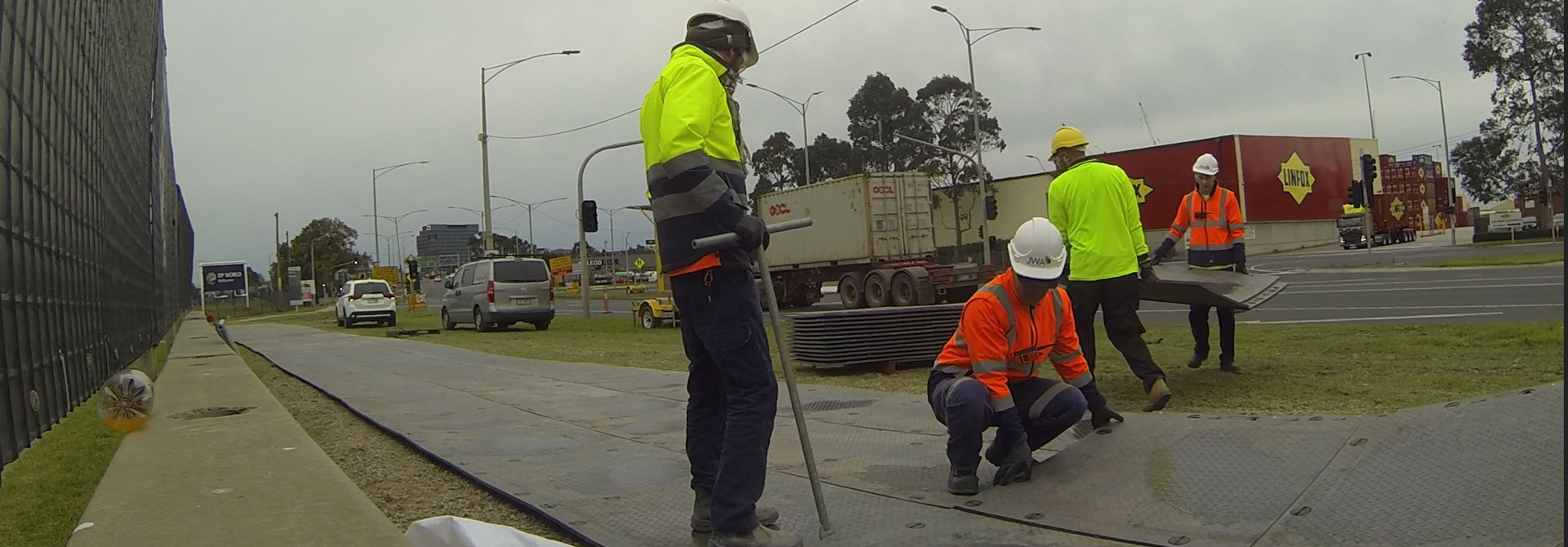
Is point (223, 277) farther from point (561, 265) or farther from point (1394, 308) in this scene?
point (1394, 308)

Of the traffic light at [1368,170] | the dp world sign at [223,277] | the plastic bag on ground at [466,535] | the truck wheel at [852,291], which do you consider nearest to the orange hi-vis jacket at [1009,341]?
the plastic bag on ground at [466,535]

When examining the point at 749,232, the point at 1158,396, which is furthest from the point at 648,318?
the point at 749,232

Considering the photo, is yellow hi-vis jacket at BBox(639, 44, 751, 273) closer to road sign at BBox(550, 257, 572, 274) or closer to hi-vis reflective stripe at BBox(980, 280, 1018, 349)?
hi-vis reflective stripe at BBox(980, 280, 1018, 349)

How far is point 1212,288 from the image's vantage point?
6859 millimetres

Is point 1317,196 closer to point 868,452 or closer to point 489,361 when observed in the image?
point 489,361

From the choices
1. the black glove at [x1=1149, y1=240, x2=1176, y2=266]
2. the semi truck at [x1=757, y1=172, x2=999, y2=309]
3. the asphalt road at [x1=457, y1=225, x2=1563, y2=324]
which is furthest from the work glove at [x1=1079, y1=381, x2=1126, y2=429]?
the semi truck at [x1=757, y1=172, x2=999, y2=309]

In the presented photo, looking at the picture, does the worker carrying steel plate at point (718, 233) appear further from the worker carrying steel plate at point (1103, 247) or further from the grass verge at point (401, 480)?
the worker carrying steel plate at point (1103, 247)

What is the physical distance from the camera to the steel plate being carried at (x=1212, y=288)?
662cm

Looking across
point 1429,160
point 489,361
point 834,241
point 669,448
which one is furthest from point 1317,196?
point 669,448

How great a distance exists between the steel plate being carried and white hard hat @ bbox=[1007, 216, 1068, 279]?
2493 millimetres

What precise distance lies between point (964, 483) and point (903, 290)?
22.0 meters

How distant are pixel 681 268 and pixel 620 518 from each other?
1.16 meters

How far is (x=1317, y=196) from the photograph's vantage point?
5294cm

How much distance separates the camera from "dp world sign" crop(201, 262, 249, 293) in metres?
59.9
